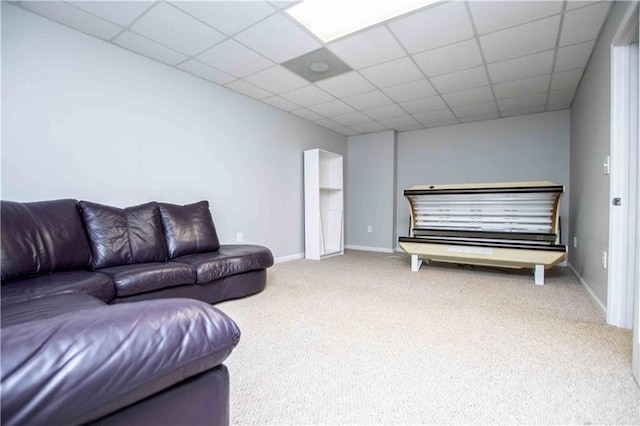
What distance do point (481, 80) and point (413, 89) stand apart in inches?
27.6

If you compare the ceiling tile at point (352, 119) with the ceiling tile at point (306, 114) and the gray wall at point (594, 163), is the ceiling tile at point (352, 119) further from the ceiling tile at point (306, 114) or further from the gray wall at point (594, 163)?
the gray wall at point (594, 163)

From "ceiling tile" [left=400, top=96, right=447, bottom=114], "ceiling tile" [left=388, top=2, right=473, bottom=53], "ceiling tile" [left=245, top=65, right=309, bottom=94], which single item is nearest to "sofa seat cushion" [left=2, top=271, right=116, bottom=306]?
"ceiling tile" [left=245, top=65, right=309, bottom=94]

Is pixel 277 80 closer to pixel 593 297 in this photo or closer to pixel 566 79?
pixel 566 79

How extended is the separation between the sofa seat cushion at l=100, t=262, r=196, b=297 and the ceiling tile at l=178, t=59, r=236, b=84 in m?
1.95

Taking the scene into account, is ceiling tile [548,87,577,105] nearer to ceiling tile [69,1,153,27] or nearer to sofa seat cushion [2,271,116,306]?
ceiling tile [69,1,153,27]

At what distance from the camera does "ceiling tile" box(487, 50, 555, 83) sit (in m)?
2.69

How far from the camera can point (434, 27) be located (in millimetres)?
2258

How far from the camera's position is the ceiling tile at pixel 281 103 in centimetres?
374

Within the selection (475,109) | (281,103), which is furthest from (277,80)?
(475,109)

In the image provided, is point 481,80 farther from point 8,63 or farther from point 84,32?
point 8,63

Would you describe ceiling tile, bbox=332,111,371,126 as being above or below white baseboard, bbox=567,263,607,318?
above

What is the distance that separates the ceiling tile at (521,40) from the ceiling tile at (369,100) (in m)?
1.22

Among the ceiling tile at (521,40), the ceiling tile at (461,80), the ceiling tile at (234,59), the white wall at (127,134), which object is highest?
the ceiling tile at (234,59)

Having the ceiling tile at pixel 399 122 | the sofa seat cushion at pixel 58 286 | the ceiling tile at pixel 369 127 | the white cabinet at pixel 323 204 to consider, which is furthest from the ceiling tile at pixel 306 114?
the sofa seat cushion at pixel 58 286
